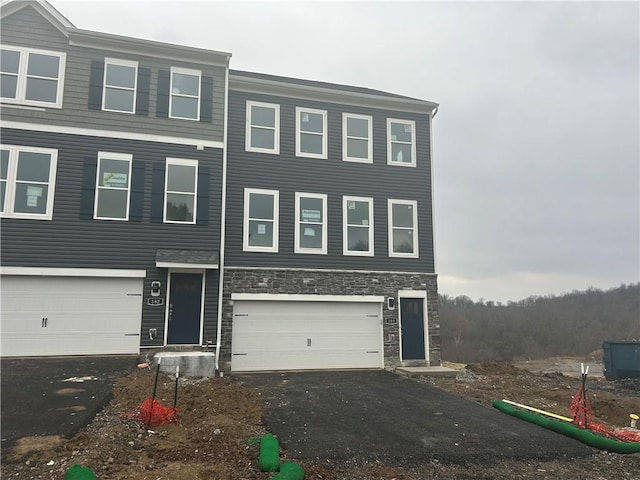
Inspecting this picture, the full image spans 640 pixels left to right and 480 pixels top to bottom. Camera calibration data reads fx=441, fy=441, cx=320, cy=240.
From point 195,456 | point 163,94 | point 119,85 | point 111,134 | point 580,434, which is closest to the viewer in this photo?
point 195,456

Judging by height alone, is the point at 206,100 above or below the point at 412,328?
above

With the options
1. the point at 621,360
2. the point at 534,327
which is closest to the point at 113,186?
the point at 621,360

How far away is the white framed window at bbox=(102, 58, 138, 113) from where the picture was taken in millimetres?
11883

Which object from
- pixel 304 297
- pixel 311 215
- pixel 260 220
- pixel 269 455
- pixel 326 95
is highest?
pixel 326 95

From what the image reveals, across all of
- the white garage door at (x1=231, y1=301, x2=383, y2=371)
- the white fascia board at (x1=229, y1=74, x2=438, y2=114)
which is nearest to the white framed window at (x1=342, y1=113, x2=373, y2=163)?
the white fascia board at (x1=229, y1=74, x2=438, y2=114)

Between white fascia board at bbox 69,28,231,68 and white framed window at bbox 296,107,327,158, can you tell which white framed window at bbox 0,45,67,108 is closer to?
white fascia board at bbox 69,28,231,68

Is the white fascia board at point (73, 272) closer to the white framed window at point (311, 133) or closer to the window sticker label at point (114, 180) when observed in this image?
the window sticker label at point (114, 180)

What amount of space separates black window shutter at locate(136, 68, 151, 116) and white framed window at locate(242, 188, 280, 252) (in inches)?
138

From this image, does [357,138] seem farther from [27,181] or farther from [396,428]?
[396,428]

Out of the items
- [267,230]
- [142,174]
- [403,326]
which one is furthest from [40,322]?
[403,326]

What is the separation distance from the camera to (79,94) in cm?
1162

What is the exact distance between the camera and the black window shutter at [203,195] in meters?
12.1

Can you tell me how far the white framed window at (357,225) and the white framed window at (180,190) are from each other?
4.65 m

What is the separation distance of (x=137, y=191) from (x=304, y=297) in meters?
5.51
